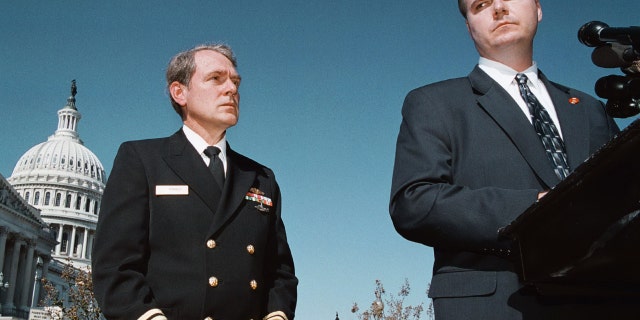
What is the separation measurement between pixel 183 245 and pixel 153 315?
0.50 m

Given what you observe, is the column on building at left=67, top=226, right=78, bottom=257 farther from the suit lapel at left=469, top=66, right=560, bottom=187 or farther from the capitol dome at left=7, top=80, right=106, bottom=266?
the suit lapel at left=469, top=66, right=560, bottom=187

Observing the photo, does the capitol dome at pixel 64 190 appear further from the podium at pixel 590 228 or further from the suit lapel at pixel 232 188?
the podium at pixel 590 228

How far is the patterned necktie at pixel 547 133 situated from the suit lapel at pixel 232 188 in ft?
5.89

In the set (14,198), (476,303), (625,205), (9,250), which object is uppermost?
(14,198)

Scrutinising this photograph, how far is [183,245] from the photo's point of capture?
3.67 meters

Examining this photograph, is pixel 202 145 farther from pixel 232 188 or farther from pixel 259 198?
pixel 259 198

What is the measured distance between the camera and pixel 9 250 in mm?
73125

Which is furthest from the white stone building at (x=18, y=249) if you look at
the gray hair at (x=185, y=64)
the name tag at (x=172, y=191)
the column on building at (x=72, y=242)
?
the name tag at (x=172, y=191)

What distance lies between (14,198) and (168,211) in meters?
78.2

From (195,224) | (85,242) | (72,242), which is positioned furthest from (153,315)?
(72,242)

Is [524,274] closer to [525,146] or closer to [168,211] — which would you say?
[525,146]

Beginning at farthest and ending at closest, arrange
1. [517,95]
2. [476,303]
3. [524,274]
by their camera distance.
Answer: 1. [517,95]
2. [476,303]
3. [524,274]

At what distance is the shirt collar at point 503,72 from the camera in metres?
3.09

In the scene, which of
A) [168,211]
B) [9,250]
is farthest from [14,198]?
[168,211]
